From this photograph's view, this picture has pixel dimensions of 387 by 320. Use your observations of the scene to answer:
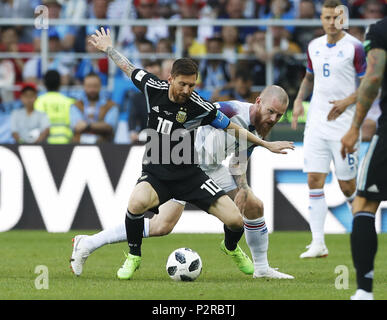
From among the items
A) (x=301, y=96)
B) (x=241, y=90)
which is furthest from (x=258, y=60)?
(x=301, y=96)

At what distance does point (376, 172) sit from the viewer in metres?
6.23

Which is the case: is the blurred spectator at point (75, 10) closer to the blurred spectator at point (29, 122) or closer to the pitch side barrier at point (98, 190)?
the blurred spectator at point (29, 122)

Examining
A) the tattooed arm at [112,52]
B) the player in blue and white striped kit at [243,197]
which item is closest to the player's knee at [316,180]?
the player in blue and white striped kit at [243,197]

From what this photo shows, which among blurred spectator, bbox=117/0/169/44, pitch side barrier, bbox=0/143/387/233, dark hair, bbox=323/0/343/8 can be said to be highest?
dark hair, bbox=323/0/343/8

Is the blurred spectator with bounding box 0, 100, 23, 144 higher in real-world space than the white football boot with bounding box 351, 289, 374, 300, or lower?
lower

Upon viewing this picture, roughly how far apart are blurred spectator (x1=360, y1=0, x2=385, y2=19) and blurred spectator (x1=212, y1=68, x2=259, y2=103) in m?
2.78

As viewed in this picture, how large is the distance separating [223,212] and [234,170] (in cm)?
49

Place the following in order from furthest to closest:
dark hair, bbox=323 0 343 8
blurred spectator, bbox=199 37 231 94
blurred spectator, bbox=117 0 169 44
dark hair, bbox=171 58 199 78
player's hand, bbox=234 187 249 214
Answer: blurred spectator, bbox=117 0 169 44 → blurred spectator, bbox=199 37 231 94 → dark hair, bbox=323 0 343 8 → player's hand, bbox=234 187 249 214 → dark hair, bbox=171 58 199 78

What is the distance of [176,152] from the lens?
320 inches

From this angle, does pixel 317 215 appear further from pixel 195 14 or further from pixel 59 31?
pixel 59 31

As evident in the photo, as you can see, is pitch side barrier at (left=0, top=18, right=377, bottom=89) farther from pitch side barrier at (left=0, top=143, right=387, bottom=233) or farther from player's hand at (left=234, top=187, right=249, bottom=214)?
player's hand at (left=234, top=187, right=249, bottom=214)

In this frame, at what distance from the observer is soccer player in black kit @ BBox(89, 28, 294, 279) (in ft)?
26.7

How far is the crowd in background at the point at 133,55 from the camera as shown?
576 inches

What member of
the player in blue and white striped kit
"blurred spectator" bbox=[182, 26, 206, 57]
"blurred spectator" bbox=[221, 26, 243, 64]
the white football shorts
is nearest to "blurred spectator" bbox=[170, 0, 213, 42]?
"blurred spectator" bbox=[182, 26, 206, 57]
